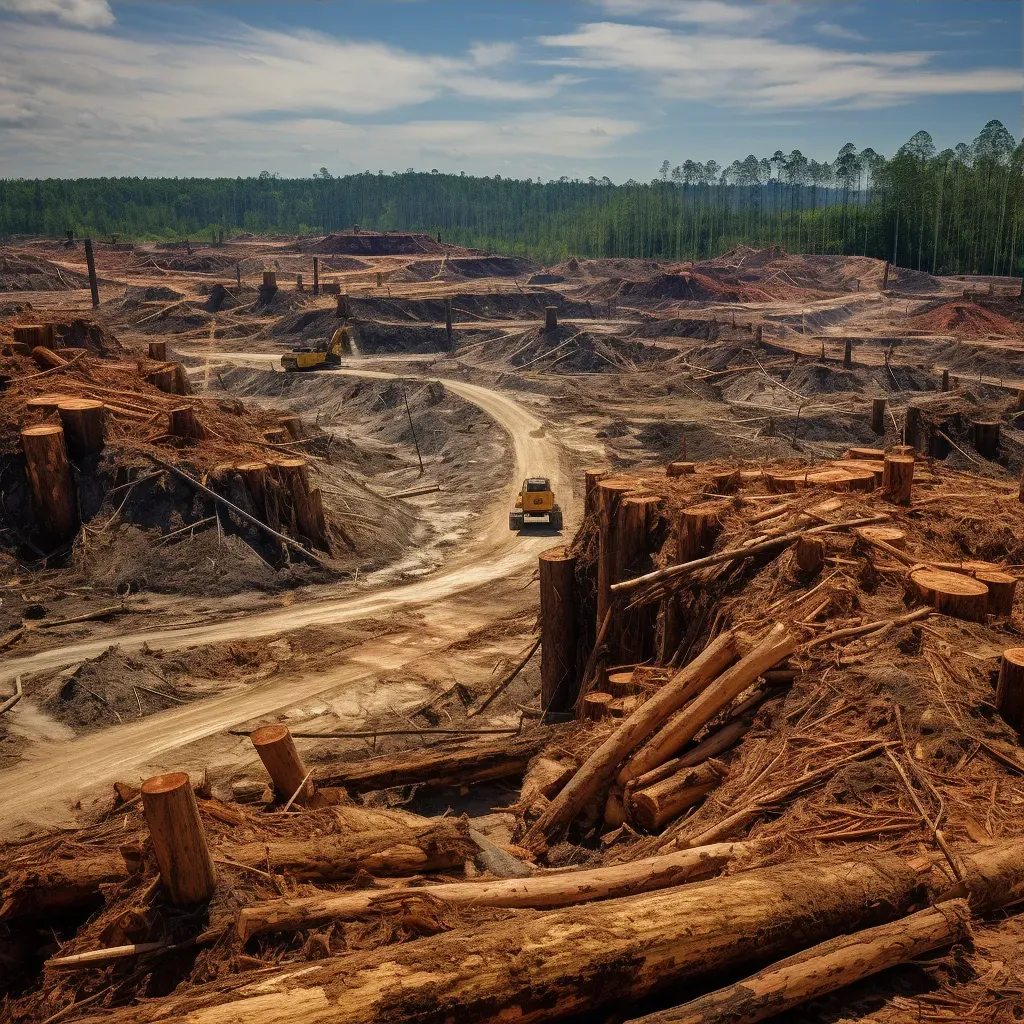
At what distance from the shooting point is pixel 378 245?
121 meters

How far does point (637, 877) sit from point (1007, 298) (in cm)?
7080

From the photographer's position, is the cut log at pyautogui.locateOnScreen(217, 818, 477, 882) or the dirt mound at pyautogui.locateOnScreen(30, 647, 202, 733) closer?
the cut log at pyautogui.locateOnScreen(217, 818, 477, 882)

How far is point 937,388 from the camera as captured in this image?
44.1 meters

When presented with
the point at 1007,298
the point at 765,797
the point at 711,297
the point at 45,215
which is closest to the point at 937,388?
the point at 1007,298

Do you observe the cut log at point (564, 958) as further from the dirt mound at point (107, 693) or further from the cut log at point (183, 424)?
the cut log at point (183, 424)

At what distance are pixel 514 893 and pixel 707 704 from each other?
2.90 metres

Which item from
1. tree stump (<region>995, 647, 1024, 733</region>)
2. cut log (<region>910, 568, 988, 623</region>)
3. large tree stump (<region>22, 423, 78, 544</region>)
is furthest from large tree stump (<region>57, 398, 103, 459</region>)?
tree stump (<region>995, 647, 1024, 733</region>)

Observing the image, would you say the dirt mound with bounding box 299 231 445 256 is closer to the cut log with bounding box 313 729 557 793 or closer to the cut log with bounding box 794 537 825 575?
the cut log with bounding box 313 729 557 793

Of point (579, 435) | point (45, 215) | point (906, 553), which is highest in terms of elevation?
point (45, 215)

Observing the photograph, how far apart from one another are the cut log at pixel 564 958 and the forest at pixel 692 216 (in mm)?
90205

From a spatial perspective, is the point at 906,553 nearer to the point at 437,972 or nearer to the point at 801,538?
the point at 801,538

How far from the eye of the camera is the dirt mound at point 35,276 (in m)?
87.8

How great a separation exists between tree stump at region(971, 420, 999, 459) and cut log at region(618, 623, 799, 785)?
→ 24.7m

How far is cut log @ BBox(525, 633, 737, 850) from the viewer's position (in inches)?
324
